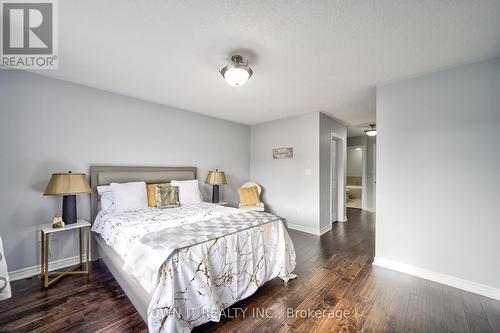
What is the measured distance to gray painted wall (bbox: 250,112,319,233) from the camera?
411 centimetres

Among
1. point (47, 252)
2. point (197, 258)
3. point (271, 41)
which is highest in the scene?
point (271, 41)

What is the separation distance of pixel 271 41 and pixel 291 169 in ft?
9.82

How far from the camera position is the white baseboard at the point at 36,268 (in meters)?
2.30

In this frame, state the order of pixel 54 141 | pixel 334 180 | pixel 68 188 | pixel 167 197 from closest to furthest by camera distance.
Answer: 1. pixel 68 188
2. pixel 54 141
3. pixel 167 197
4. pixel 334 180

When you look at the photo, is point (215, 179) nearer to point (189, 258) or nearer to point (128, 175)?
point (128, 175)

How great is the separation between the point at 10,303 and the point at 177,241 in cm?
190

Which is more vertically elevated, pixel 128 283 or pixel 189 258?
pixel 189 258

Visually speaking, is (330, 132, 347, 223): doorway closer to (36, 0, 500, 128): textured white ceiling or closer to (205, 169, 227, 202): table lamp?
(36, 0, 500, 128): textured white ceiling

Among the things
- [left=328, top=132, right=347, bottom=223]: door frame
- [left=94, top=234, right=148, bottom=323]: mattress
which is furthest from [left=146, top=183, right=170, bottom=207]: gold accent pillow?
[left=328, top=132, right=347, bottom=223]: door frame

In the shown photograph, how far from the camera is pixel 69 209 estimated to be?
2.44 metres

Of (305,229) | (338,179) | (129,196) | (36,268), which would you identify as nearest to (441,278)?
(305,229)

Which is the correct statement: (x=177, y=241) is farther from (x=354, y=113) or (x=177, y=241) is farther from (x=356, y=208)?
(x=356, y=208)

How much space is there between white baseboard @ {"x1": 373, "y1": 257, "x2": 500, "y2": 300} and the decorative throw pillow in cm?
304

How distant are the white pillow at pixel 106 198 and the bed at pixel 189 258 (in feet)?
0.27
